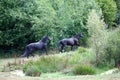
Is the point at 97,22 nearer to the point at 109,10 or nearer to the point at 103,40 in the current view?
the point at 103,40

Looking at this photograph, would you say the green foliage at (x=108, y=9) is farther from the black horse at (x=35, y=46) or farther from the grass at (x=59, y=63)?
the grass at (x=59, y=63)

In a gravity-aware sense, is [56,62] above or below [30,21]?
below

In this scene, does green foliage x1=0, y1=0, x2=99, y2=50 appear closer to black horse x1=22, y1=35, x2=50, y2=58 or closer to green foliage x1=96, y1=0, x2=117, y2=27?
black horse x1=22, y1=35, x2=50, y2=58

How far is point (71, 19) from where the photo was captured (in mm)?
27406

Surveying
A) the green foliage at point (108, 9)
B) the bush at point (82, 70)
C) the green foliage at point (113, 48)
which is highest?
the green foliage at point (108, 9)

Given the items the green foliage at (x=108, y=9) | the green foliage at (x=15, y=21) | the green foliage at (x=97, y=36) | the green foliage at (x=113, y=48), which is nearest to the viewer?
the green foliage at (x=113, y=48)

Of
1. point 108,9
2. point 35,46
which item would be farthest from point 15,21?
point 108,9

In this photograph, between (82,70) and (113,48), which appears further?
(113,48)

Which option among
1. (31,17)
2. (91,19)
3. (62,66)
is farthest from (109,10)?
(62,66)

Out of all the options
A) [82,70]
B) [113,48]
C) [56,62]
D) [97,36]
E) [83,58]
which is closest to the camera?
[82,70]

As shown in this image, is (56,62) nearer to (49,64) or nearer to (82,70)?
(49,64)

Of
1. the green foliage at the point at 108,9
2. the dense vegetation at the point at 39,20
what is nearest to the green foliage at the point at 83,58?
the dense vegetation at the point at 39,20

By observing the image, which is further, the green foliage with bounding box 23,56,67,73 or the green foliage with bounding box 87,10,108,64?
the green foliage with bounding box 87,10,108,64

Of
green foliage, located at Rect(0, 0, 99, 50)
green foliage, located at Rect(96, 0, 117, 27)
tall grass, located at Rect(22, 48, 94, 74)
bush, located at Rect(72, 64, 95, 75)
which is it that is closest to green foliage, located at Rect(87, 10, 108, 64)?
tall grass, located at Rect(22, 48, 94, 74)
